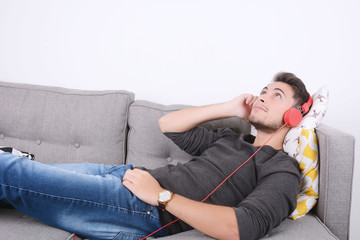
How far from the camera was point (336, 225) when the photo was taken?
124cm

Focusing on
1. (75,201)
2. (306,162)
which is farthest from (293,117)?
(75,201)

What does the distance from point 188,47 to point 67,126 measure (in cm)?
84

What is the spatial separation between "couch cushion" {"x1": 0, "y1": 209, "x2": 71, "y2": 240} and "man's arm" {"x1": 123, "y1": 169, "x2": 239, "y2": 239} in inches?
12.1

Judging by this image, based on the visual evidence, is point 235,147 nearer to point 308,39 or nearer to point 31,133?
point 308,39

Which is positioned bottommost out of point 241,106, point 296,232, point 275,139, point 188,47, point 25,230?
point 25,230

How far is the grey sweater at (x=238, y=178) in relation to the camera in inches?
39.2

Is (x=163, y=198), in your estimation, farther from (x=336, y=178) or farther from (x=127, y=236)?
(x=336, y=178)

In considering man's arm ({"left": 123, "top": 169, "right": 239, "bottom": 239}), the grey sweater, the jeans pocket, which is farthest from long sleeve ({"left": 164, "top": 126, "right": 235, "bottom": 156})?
the jeans pocket

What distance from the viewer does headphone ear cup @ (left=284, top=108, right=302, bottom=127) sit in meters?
1.36

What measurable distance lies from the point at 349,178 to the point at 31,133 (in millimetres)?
1526

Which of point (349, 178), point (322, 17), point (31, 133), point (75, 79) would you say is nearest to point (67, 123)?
point (31, 133)

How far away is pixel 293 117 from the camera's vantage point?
1.36m

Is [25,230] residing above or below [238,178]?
below

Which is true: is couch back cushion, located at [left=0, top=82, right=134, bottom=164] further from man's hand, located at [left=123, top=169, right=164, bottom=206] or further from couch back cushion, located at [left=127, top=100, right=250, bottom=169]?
man's hand, located at [left=123, top=169, right=164, bottom=206]
